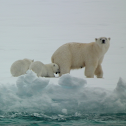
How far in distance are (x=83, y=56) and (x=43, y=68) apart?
0.86m

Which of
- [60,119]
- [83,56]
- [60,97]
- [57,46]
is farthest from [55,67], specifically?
[57,46]

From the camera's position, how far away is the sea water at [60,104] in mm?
4359

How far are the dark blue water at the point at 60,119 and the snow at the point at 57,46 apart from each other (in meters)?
0.09

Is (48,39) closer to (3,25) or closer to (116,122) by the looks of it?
(3,25)

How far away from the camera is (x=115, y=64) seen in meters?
9.70

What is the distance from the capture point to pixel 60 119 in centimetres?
436

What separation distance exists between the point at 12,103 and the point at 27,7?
18874 millimetres

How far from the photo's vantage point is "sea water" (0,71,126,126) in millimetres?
4359

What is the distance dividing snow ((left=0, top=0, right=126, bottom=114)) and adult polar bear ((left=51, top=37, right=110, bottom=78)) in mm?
294

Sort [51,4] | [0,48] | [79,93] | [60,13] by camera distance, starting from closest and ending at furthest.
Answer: [79,93], [0,48], [60,13], [51,4]

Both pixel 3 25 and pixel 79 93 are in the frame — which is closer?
pixel 79 93

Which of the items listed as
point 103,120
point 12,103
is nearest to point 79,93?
point 103,120

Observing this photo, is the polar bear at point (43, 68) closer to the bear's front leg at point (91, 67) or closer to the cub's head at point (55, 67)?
the cub's head at point (55, 67)

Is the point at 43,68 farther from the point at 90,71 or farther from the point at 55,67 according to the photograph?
the point at 90,71
